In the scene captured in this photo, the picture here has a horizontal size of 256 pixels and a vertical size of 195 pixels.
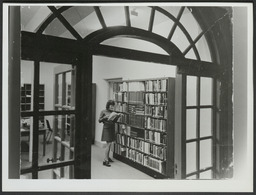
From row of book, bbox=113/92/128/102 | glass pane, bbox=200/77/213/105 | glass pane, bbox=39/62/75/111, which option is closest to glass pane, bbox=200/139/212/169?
glass pane, bbox=200/77/213/105

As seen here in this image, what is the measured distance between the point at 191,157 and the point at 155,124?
2.10 meters

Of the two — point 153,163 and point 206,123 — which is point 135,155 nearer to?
point 153,163

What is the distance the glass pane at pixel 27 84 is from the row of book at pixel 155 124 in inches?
129

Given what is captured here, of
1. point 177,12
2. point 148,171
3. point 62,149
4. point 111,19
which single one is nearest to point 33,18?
point 111,19

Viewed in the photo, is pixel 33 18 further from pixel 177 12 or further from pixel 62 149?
pixel 177 12

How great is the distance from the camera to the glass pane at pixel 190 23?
6.70ft

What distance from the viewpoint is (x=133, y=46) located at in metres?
5.41

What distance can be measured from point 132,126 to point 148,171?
114cm

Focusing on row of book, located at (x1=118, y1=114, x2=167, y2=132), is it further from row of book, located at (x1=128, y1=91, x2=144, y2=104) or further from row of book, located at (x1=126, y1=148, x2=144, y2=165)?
row of book, located at (x1=126, y1=148, x2=144, y2=165)

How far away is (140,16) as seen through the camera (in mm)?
1775

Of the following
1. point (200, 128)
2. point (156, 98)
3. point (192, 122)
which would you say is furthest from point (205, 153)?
point (156, 98)

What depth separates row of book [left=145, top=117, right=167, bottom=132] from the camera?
4311 mm

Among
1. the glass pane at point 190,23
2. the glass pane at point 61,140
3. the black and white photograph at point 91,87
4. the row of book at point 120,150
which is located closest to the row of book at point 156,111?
the row of book at point 120,150

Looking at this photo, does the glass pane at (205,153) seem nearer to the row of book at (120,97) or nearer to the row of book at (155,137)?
the row of book at (155,137)
